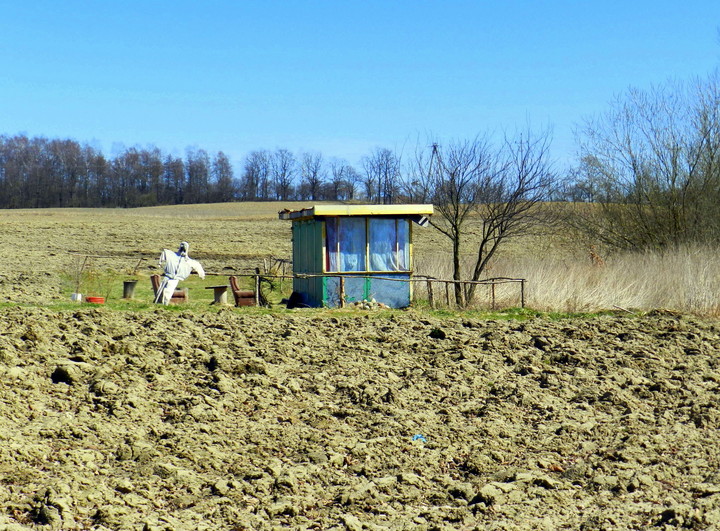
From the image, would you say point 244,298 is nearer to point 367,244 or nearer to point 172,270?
point 172,270

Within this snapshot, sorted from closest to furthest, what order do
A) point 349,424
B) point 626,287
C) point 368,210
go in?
point 349,424
point 626,287
point 368,210

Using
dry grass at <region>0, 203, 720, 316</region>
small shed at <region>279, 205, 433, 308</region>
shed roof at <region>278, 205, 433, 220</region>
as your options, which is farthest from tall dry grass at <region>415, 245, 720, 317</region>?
shed roof at <region>278, 205, 433, 220</region>

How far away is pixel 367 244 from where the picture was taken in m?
17.8

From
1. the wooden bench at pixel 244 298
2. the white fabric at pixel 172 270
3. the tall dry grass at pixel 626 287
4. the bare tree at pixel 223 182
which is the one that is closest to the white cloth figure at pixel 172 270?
the white fabric at pixel 172 270

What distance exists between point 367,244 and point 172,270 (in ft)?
13.1

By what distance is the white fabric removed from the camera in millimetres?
16641

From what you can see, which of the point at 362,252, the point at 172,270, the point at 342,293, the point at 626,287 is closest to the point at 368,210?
the point at 362,252

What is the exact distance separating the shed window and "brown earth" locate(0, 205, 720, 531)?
522 centimetres

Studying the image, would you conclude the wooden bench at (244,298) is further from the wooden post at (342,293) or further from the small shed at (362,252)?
the wooden post at (342,293)

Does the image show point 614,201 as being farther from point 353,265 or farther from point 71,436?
point 71,436

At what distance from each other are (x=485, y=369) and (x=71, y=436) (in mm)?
4718

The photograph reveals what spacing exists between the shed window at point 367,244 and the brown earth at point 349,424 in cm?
522

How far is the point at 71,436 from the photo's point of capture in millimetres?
6754

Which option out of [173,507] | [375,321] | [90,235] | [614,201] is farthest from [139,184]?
[173,507]
